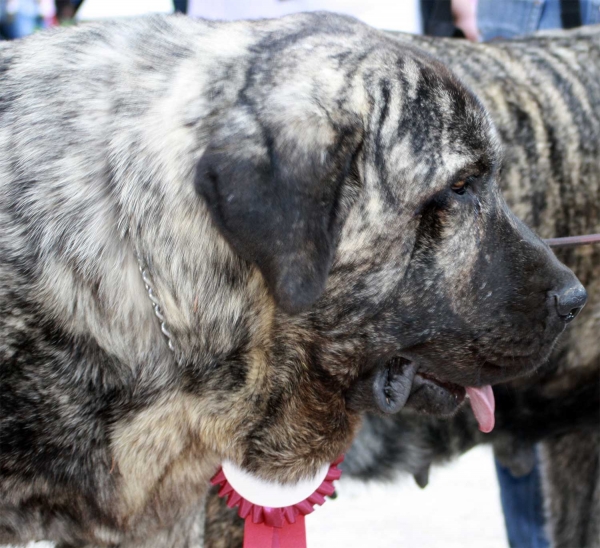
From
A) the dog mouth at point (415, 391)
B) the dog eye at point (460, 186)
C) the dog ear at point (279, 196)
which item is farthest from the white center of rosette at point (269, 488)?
the dog eye at point (460, 186)

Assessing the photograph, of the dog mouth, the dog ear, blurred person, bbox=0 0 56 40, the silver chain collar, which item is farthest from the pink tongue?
blurred person, bbox=0 0 56 40

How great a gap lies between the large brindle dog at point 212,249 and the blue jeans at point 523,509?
5.14 ft

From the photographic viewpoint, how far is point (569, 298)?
2232 millimetres

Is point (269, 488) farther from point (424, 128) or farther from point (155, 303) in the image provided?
point (424, 128)

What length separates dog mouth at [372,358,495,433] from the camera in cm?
229

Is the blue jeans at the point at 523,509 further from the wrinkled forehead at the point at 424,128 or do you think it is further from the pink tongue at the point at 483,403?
the wrinkled forehead at the point at 424,128

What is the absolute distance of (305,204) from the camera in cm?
187

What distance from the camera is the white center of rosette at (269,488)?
242cm

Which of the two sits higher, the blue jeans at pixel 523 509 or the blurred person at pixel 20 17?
the blurred person at pixel 20 17

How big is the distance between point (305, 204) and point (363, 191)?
210 millimetres

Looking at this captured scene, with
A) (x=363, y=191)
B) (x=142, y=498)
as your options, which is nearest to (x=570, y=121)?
(x=363, y=191)

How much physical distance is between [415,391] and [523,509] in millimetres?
1577

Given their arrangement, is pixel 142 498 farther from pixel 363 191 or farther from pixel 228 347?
pixel 363 191

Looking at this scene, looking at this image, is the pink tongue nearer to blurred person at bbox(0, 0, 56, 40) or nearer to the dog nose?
the dog nose
